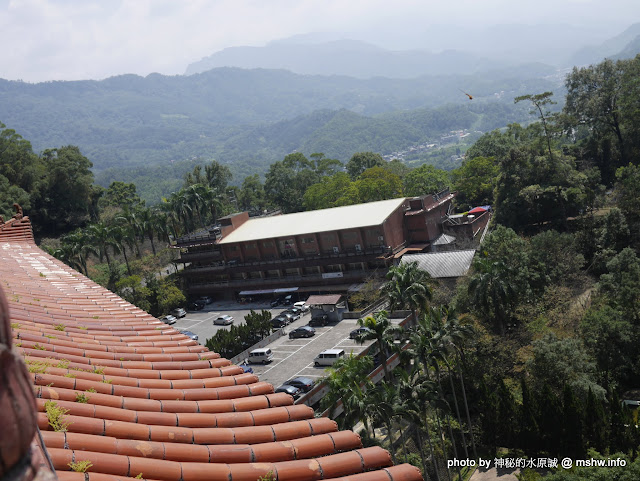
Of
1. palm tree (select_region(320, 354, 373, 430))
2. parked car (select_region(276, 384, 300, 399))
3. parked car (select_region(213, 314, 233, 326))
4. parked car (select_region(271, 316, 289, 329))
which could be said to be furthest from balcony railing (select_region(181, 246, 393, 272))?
palm tree (select_region(320, 354, 373, 430))

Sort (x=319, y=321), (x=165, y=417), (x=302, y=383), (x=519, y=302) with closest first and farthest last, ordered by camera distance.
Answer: (x=165, y=417), (x=302, y=383), (x=519, y=302), (x=319, y=321)

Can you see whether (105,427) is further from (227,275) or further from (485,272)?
(227,275)

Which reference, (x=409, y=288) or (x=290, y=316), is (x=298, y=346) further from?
(x=409, y=288)

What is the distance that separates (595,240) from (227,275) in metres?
36.3

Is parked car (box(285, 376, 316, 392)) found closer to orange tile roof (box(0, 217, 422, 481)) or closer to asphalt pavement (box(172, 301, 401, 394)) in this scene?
asphalt pavement (box(172, 301, 401, 394))

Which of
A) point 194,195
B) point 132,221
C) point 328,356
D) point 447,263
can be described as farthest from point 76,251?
point 447,263

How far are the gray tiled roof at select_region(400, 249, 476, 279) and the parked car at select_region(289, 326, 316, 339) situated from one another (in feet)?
30.8

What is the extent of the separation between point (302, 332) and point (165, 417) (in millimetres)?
34075

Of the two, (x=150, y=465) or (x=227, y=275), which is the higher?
(x=150, y=465)

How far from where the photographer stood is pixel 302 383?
3070 cm

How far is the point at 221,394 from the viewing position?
827 centimetres

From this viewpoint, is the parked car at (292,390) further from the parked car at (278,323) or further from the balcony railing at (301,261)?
the balcony railing at (301,261)

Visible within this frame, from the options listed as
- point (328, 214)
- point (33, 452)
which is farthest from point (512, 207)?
point (33, 452)

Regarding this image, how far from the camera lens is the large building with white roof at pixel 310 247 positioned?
1959 inches
